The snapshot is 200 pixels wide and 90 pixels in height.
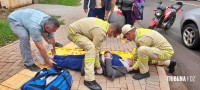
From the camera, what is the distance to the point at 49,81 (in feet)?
11.5

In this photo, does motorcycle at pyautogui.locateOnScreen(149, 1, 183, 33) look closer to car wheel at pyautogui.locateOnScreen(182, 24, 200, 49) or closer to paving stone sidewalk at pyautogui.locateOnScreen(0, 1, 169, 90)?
car wheel at pyautogui.locateOnScreen(182, 24, 200, 49)

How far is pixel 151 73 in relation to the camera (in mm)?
4730

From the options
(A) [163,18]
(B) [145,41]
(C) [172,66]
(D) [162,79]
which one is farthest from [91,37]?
(A) [163,18]

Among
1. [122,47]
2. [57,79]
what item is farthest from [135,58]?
[57,79]

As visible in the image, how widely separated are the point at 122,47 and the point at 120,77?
1766 mm

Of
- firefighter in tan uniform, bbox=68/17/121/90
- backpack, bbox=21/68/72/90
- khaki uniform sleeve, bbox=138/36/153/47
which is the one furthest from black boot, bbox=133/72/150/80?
backpack, bbox=21/68/72/90

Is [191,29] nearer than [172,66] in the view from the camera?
No

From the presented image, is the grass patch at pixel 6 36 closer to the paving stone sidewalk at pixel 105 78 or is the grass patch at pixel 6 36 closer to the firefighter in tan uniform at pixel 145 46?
the paving stone sidewalk at pixel 105 78

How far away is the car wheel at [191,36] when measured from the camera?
20.7 ft

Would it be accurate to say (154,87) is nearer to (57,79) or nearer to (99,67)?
(99,67)

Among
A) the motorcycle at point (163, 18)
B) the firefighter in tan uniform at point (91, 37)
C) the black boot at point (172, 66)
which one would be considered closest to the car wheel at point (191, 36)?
the motorcycle at point (163, 18)

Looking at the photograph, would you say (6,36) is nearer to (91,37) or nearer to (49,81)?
(91,37)

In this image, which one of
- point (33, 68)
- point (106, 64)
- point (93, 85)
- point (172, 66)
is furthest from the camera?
point (172, 66)

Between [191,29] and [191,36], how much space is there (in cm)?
18
